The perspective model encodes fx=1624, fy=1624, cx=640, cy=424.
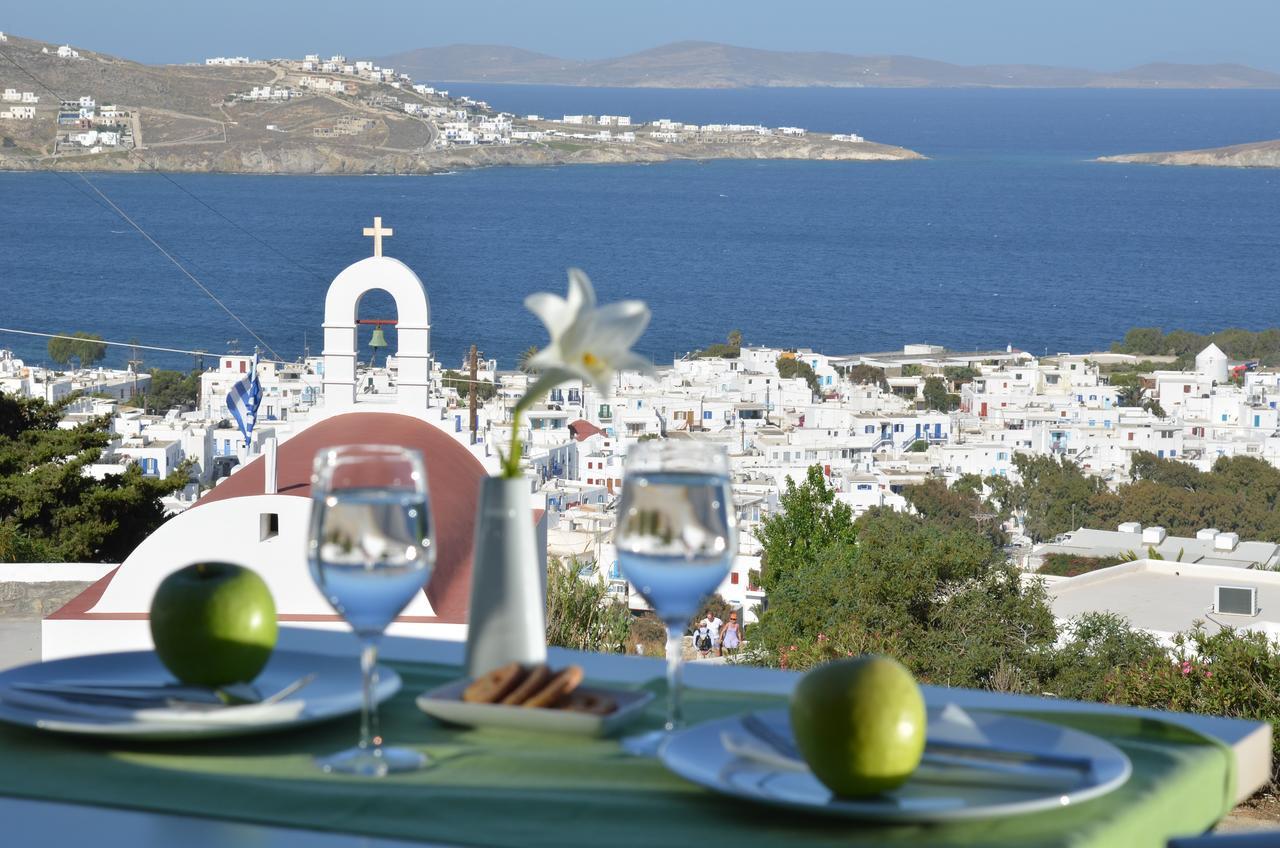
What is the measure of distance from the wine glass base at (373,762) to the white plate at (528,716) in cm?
6

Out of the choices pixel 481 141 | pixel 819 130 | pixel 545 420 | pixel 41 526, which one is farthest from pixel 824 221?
pixel 41 526

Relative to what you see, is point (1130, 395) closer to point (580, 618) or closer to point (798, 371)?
point (798, 371)

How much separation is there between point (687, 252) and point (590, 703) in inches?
3021

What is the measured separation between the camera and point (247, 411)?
26.1 ft

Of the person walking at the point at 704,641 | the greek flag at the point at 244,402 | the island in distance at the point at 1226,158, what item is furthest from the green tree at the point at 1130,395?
the island in distance at the point at 1226,158

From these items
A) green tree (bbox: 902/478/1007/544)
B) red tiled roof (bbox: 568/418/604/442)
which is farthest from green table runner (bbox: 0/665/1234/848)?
red tiled roof (bbox: 568/418/604/442)

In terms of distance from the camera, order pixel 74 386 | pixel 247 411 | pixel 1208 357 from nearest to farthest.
→ pixel 247 411 < pixel 74 386 < pixel 1208 357

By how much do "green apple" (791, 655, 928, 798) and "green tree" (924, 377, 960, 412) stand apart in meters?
47.0

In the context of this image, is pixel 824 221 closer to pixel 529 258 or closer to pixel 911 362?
pixel 529 258

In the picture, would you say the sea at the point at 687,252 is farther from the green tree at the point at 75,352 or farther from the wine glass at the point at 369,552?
the wine glass at the point at 369,552

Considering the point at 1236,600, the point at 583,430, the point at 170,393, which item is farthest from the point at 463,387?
the point at 1236,600

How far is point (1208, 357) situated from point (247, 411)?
44.4 meters

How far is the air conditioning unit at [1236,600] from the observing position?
1383 centimetres

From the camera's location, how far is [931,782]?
3.09 feet
